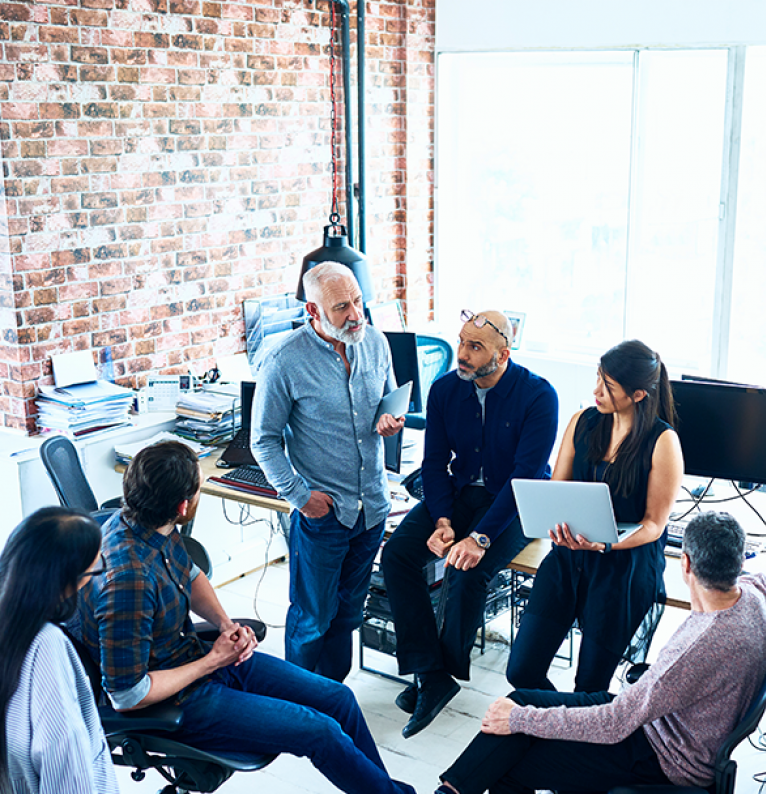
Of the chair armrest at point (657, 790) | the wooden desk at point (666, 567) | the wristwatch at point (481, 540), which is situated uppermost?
the wristwatch at point (481, 540)

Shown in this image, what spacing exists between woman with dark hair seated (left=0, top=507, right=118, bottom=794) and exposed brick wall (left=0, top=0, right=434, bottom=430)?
2213mm

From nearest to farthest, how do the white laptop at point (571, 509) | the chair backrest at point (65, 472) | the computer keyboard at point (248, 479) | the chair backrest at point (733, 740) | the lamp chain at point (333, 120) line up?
the chair backrest at point (733, 740) → the white laptop at point (571, 509) → the chair backrest at point (65, 472) → the computer keyboard at point (248, 479) → the lamp chain at point (333, 120)

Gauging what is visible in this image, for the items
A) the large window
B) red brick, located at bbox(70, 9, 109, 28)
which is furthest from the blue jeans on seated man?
the large window

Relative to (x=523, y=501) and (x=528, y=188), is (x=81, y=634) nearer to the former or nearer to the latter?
(x=523, y=501)

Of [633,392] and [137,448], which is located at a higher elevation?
[633,392]

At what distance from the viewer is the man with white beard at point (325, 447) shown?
10.1 feet

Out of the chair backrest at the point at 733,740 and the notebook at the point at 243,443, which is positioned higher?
the notebook at the point at 243,443

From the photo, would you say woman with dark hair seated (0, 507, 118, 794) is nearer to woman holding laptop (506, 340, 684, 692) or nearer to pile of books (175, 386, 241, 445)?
woman holding laptop (506, 340, 684, 692)

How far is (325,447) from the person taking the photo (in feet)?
10.3

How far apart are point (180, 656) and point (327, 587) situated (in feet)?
2.54

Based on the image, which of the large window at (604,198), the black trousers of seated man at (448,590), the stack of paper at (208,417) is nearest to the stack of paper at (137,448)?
the stack of paper at (208,417)

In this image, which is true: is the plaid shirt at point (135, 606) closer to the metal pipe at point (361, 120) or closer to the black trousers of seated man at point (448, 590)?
the black trousers of seated man at point (448, 590)

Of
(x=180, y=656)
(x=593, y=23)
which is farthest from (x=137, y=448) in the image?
(x=593, y=23)

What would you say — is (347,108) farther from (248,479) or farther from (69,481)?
(69,481)
